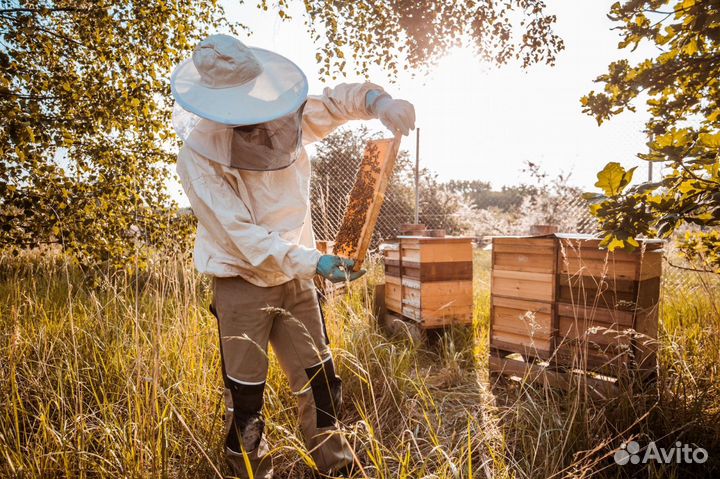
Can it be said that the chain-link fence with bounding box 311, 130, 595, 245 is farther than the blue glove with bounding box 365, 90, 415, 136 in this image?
Yes

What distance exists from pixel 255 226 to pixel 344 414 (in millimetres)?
1555

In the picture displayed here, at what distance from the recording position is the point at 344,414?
264cm

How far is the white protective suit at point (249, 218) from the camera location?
1692mm

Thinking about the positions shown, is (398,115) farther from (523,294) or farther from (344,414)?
(344,414)

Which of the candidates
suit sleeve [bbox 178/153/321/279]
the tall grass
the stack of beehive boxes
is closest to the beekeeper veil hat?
suit sleeve [bbox 178/153/321/279]

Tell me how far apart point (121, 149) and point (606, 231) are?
3.92 m

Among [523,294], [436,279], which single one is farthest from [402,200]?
[523,294]

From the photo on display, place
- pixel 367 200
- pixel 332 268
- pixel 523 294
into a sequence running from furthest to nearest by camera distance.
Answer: pixel 523 294 → pixel 367 200 → pixel 332 268

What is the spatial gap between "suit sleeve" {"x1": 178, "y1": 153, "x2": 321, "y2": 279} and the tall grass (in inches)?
15.8

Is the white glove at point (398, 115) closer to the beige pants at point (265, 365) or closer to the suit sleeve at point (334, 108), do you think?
the suit sleeve at point (334, 108)

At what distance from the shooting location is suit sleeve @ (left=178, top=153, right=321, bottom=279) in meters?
1.68

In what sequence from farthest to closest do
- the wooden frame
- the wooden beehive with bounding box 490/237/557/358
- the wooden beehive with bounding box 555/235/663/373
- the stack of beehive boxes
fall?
the stack of beehive boxes
the wooden beehive with bounding box 490/237/557/358
the wooden beehive with bounding box 555/235/663/373
the wooden frame

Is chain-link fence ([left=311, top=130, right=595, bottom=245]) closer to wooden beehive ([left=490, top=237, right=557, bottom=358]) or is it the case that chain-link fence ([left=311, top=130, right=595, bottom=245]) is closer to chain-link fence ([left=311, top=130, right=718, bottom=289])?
chain-link fence ([left=311, top=130, right=718, bottom=289])

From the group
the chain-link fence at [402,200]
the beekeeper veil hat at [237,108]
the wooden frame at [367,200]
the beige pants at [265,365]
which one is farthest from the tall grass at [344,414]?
the chain-link fence at [402,200]
